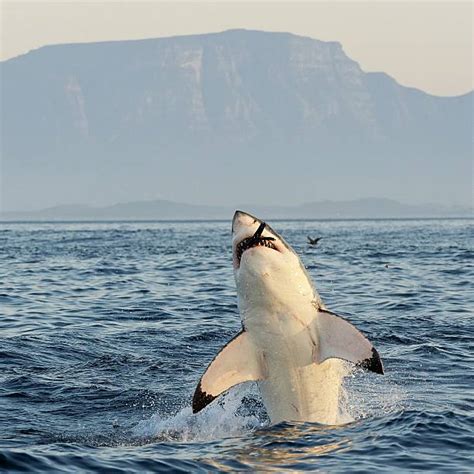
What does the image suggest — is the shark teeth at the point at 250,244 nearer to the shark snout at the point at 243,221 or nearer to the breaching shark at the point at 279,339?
the breaching shark at the point at 279,339

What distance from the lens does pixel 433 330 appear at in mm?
20906

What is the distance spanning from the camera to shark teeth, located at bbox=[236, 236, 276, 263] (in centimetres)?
1122

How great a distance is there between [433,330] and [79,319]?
27.2 feet

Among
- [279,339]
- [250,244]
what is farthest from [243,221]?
[279,339]

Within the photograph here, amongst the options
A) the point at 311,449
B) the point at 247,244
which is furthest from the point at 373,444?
the point at 247,244

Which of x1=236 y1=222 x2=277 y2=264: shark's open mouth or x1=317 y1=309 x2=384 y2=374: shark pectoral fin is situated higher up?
x1=236 y1=222 x2=277 y2=264: shark's open mouth

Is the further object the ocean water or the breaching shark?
the breaching shark

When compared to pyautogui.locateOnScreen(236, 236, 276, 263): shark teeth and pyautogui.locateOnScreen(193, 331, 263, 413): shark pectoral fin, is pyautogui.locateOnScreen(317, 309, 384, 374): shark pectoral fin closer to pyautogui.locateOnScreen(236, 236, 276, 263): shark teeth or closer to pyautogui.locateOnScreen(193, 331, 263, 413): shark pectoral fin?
pyautogui.locateOnScreen(193, 331, 263, 413): shark pectoral fin

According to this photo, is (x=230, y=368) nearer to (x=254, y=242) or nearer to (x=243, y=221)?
(x=254, y=242)

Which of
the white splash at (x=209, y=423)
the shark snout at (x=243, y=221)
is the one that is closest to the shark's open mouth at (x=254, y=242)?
the shark snout at (x=243, y=221)

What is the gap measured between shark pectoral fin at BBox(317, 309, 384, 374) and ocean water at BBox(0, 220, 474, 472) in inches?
38.1

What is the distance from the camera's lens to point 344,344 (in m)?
11.4

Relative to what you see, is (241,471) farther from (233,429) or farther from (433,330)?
(433,330)

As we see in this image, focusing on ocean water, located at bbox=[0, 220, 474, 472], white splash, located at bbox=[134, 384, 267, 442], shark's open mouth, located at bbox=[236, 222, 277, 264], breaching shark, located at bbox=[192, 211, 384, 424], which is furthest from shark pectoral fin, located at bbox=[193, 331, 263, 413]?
shark's open mouth, located at bbox=[236, 222, 277, 264]
